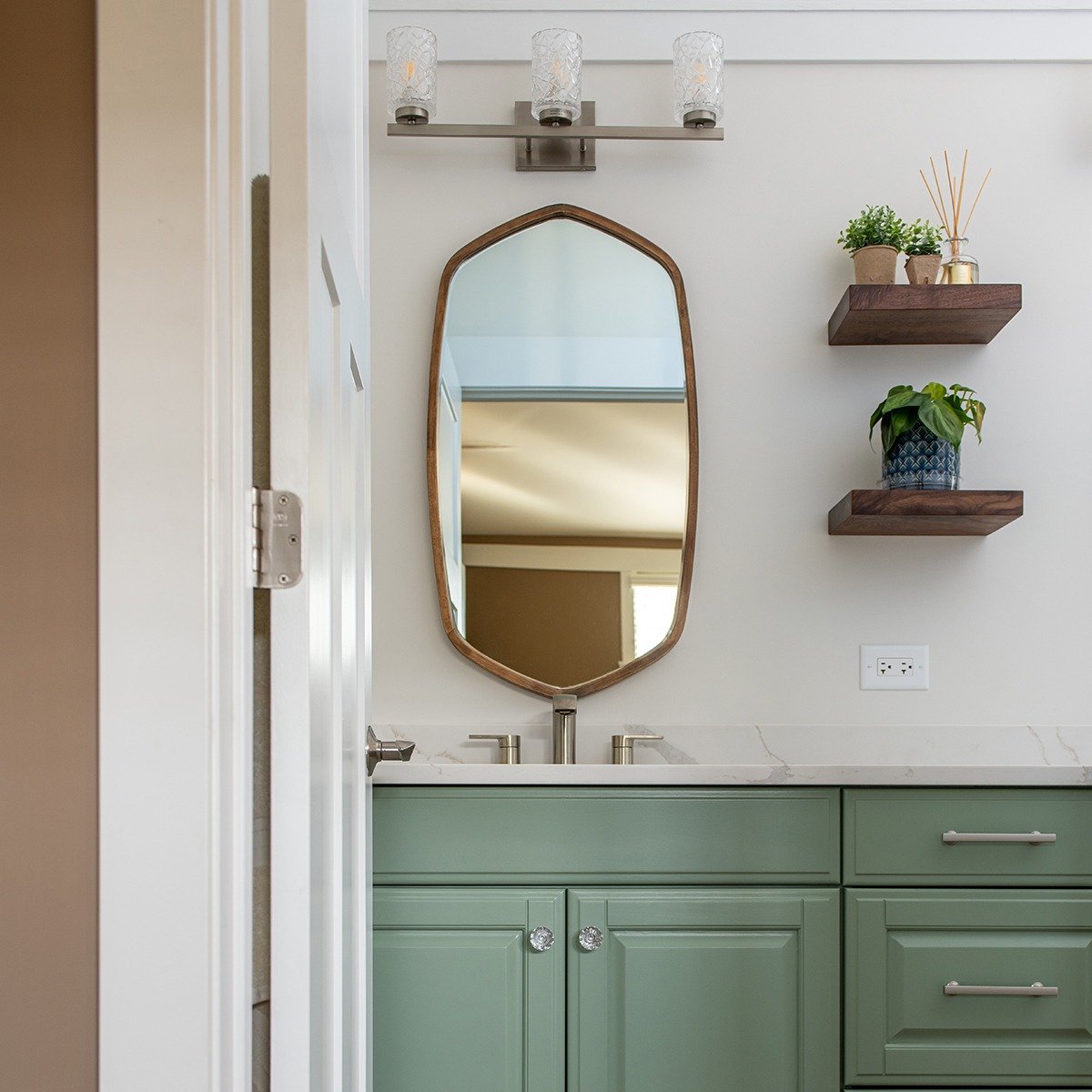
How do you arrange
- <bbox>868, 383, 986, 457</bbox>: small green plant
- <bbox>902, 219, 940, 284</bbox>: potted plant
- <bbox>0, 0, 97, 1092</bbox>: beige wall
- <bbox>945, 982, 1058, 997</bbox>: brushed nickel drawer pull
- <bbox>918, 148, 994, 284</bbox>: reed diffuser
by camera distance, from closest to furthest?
<bbox>0, 0, 97, 1092</bbox>: beige wall, <bbox>945, 982, 1058, 997</bbox>: brushed nickel drawer pull, <bbox>868, 383, 986, 457</bbox>: small green plant, <bbox>902, 219, 940, 284</bbox>: potted plant, <bbox>918, 148, 994, 284</bbox>: reed diffuser

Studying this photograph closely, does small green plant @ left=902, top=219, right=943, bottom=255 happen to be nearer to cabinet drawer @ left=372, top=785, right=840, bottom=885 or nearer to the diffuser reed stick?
the diffuser reed stick

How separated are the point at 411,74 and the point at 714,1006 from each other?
1.89 m

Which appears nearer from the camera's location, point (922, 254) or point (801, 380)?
point (922, 254)

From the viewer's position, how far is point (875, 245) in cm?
227

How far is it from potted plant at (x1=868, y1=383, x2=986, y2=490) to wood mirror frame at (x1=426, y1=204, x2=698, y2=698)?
41 centimetres

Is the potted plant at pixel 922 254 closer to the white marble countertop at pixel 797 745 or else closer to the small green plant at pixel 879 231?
the small green plant at pixel 879 231

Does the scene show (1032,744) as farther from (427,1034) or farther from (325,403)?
(325,403)

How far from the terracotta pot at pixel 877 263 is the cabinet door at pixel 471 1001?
1.40 m

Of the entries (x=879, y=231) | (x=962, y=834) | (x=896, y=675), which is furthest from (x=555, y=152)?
(x=962, y=834)

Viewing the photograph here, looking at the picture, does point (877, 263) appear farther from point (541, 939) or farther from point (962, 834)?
point (541, 939)

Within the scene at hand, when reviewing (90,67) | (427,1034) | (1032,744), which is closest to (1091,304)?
(1032,744)

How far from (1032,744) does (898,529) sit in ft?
1.81

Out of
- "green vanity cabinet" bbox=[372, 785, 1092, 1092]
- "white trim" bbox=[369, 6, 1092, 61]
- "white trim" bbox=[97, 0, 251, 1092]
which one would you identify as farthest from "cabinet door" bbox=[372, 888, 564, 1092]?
"white trim" bbox=[369, 6, 1092, 61]

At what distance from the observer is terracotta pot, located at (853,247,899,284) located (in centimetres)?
226
